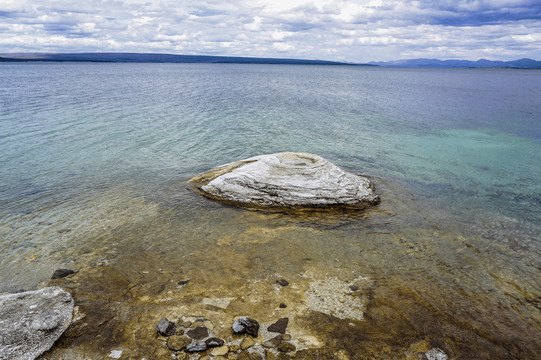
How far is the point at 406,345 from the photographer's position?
645cm

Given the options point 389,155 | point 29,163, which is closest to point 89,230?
point 29,163

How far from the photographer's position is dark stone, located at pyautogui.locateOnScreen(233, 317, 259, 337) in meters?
6.43

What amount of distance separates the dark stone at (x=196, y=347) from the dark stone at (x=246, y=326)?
708mm

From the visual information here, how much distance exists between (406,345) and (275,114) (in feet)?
95.8

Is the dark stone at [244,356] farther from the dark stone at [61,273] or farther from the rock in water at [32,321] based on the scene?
the dark stone at [61,273]

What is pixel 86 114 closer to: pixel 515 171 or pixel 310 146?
pixel 310 146

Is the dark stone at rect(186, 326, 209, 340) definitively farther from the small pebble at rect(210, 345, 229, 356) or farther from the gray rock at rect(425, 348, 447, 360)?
the gray rock at rect(425, 348, 447, 360)

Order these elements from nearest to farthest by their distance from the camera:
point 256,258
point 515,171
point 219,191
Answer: point 256,258
point 219,191
point 515,171

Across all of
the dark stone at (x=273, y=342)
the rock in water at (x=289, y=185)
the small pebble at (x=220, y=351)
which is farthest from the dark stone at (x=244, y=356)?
the rock in water at (x=289, y=185)

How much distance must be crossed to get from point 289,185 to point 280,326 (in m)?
7.16

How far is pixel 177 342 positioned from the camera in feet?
20.4

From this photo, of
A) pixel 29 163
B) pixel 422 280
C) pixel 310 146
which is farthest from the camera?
pixel 310 146

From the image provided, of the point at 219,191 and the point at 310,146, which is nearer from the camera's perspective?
the point at 219,191

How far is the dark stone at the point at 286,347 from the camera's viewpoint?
6.11m
